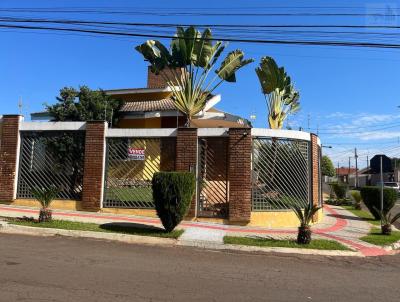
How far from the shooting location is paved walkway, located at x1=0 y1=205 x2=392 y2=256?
38.2 ft

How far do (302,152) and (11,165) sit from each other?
10099 millimetres

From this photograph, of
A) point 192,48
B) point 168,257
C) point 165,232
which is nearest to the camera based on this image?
point 168,257

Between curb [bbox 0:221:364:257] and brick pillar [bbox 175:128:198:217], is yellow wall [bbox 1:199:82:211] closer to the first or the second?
curb [bbox 0:221:364:257]

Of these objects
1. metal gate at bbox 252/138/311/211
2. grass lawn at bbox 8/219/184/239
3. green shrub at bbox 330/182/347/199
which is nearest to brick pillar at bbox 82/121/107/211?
grass lawn at bbox 8/219/184/239

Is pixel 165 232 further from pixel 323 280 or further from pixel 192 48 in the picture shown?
pixel 192 48

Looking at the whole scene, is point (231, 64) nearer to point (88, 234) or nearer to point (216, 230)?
point (216, 230)

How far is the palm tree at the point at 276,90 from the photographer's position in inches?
953

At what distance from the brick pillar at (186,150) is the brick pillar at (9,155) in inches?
229

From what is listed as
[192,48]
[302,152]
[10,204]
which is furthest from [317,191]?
[10,204]

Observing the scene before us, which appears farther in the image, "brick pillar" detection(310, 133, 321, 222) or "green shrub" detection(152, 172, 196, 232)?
"brick pillar" detection(310, 133, 321, 222)

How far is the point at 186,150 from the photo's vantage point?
1460 cm

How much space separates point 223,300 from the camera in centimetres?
620

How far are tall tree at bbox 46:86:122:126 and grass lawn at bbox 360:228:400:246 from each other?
15.8 meters

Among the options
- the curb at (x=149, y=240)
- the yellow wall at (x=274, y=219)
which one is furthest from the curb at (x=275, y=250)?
the yellow wall at (x=274, y=219)
